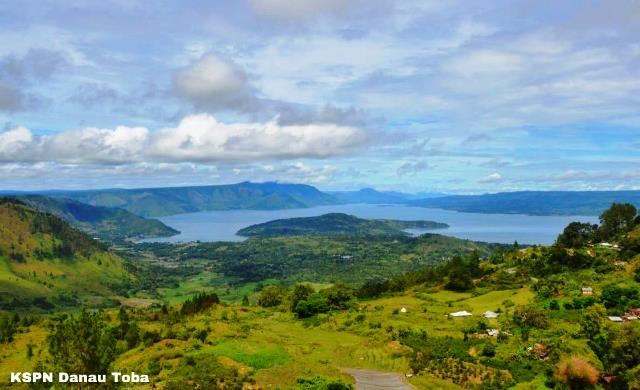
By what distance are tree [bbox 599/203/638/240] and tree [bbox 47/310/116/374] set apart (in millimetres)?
113394

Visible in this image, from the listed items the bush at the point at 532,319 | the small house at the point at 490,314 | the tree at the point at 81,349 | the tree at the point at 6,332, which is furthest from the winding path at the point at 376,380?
the tree at the point at 6,332

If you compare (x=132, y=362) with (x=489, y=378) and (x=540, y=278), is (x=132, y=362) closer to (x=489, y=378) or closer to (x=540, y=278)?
(x=489, y=378)

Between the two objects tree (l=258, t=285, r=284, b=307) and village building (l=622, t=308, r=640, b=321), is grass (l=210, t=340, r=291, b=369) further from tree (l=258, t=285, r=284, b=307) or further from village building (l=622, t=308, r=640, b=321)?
tree (l=258, t=285, r=284, b=307)

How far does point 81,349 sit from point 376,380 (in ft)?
75.3

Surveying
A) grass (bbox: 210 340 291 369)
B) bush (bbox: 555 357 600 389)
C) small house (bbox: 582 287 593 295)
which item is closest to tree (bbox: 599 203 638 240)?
small house (bbox: 582 287 593 295)

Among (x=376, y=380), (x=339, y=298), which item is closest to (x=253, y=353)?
(x=376, y=380)

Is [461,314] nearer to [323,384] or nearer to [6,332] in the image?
[323,384]

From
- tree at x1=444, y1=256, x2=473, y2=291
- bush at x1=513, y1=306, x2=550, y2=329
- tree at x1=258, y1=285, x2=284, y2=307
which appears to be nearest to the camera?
bush at x1=513, y1=306, x2=550, y2=329

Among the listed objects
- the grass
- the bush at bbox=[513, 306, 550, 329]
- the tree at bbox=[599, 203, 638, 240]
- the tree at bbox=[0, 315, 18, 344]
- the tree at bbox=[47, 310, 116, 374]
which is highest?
the tree at bbox=[599, 203, 638, 240]

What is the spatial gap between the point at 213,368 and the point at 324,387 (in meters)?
11.5

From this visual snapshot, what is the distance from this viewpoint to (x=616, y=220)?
11225cm

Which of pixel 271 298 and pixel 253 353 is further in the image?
pixel 271 298

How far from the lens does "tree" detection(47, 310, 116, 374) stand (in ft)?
84.2

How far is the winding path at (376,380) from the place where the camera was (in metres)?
37.7
